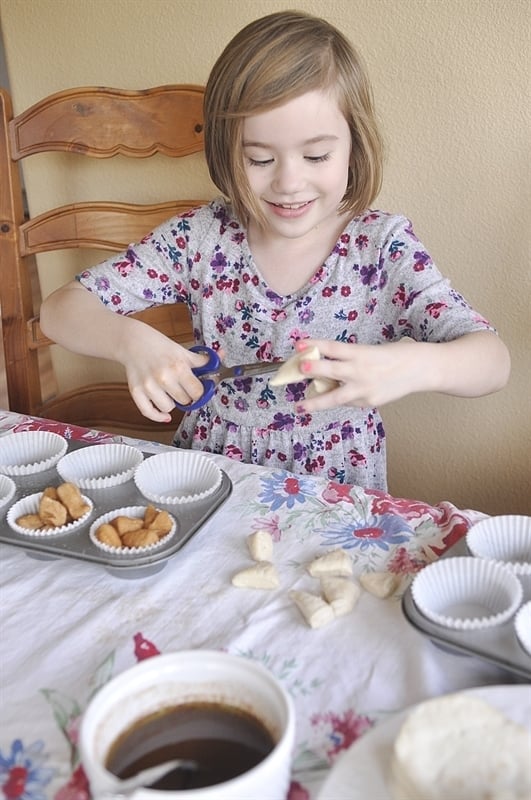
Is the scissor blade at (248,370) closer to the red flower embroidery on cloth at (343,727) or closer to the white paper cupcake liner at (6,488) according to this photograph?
the white paper cupcake liner at (6,488)

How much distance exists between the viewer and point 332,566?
63 centimetres

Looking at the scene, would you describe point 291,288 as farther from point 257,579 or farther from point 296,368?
point 257,579

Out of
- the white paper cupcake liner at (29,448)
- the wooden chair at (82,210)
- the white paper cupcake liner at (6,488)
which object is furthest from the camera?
the wooden chair at (82,210)

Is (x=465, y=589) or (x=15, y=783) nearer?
(x=15, y=783)

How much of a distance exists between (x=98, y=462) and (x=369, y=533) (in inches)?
11.7

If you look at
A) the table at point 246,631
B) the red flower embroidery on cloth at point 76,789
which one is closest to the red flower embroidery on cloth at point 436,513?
the table at point 246,631

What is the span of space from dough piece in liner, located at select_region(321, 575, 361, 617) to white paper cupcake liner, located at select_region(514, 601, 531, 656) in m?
0.13

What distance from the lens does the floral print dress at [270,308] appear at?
980 millimetres

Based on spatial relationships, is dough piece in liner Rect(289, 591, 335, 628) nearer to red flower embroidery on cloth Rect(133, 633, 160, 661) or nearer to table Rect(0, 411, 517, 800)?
table Rect(0, 411, 517, 800)

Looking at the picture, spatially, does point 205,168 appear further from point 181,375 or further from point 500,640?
point 500,640

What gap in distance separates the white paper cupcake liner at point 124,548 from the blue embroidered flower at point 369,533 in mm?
152

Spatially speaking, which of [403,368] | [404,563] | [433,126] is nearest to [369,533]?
[404,563]

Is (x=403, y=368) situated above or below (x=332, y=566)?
above

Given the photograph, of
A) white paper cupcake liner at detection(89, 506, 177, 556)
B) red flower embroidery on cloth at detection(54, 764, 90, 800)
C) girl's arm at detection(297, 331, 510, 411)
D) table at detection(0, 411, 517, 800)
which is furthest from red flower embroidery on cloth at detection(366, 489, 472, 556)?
red flower embroidery on cloth at detection(54, 764, 90, 800)
